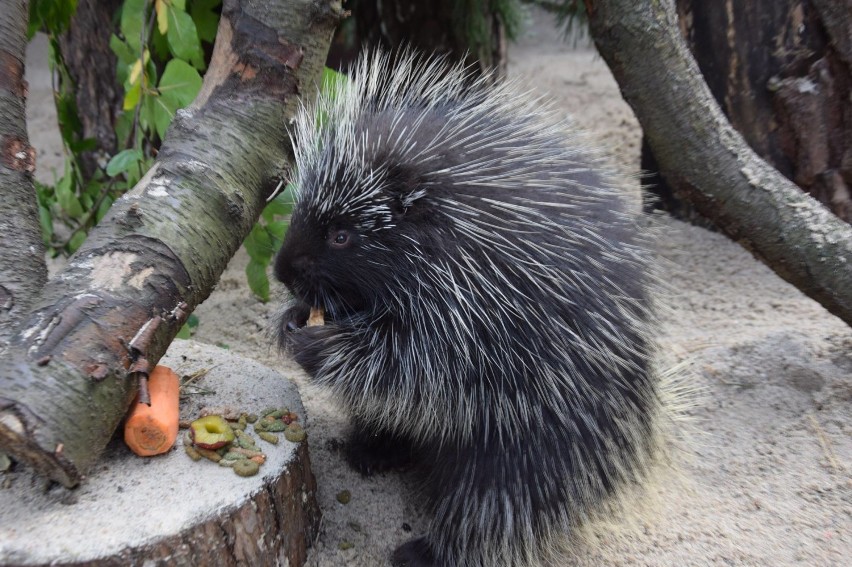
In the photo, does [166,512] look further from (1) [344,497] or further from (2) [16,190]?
(2) [16,190]

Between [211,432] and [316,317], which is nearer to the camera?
[211,432]

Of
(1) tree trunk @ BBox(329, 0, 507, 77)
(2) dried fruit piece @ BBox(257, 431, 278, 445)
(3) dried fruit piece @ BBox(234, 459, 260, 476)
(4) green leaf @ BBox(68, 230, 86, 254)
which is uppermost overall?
(1) tree trunk @ BBox(329, 0, 507, 77)

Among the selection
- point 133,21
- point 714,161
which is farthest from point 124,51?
point 714,161

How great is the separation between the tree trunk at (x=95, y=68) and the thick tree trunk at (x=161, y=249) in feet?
5.37

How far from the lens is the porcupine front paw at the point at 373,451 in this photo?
85.3 inches

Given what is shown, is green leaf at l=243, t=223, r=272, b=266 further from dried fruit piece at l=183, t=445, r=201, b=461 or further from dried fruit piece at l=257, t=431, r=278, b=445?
dried fruit piece at l=183, t=445, r=201, b=461

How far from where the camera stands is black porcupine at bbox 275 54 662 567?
5.78 feet

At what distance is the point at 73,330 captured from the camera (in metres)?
1.42

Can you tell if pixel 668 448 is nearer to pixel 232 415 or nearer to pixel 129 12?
pixel 232 415

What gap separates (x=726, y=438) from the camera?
2.36m

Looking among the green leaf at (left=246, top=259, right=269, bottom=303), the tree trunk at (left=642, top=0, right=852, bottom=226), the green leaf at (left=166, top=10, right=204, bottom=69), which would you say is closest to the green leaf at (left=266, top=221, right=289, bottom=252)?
the green leaf at (left=246, top=259, right=269, bottom=303)

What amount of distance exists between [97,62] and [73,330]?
7.64 ft

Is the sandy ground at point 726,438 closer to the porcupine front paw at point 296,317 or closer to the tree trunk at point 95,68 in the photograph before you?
the porcupine front paw at point 296,317

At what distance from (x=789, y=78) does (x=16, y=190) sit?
9.14ft
